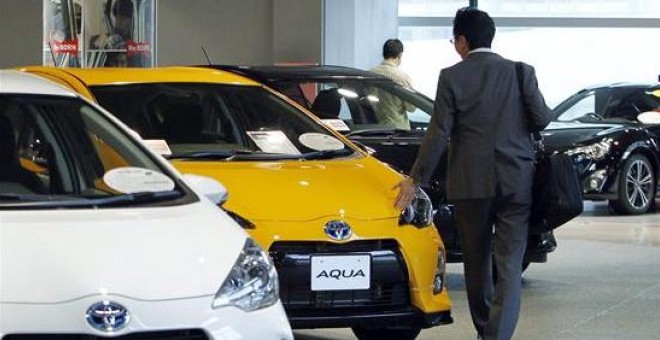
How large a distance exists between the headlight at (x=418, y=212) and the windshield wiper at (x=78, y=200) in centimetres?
180

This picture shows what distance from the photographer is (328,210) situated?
678 cm

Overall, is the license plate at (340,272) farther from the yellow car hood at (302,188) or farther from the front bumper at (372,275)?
the yellow car hood at (302,188)

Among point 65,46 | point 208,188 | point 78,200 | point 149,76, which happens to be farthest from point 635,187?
point 78,200

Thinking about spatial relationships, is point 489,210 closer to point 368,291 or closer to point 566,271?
point 368,291

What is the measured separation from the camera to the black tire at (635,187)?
14.5 metres

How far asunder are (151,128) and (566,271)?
4.04m

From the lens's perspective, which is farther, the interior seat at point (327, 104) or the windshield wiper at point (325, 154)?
the interior seat at point (327, 104)

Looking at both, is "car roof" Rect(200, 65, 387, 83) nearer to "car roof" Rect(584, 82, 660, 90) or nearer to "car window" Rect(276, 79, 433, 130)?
"car window" Rect(276, 79, 433, 130)

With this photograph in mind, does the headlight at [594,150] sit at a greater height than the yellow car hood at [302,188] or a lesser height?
lesser

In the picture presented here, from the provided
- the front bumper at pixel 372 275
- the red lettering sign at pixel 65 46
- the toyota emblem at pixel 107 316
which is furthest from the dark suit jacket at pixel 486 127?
the red lettering sign at pixel 65 46

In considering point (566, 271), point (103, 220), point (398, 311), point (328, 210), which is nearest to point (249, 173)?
point (328, 210)

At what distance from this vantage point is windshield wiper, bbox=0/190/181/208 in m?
5.10

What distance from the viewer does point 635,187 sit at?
14.7m

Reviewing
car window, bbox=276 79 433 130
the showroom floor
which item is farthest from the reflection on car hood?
car window, bbox=276 79 433 130
